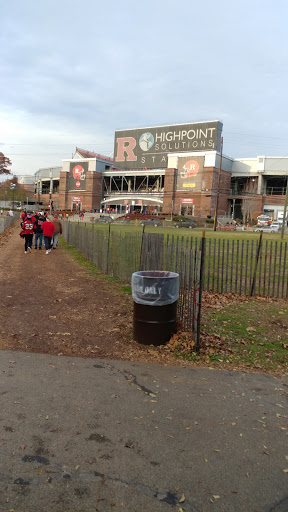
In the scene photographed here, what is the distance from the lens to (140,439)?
3.41 meters

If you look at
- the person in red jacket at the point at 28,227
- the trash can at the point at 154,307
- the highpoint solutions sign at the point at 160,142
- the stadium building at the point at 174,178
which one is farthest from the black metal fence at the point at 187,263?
the highpoint solutions sign at the point at 160,142

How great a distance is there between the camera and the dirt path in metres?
5.73

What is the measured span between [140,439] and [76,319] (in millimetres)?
4102

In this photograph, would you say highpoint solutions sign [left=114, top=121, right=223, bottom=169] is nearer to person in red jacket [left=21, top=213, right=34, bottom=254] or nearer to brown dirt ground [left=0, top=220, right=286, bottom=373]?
person in red jacket [left=21, top=213, right=34, bottom=254]

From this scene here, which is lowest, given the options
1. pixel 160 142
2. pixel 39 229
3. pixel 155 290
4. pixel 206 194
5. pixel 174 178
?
pixel 155 290

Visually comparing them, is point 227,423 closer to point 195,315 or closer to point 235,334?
point 195,315

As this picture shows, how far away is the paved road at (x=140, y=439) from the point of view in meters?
2.72

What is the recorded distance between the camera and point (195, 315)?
599 centimetres

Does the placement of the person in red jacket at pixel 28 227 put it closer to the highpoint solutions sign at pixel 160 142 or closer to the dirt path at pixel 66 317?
the dirt path at pixel 66 317

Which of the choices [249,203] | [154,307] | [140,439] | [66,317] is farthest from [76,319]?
[249,203]

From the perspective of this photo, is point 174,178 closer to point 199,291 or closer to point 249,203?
point 249,203

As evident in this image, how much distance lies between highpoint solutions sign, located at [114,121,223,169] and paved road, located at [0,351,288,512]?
78879 mm

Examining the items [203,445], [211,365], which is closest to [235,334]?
[211,365]

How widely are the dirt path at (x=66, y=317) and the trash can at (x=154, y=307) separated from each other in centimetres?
24
